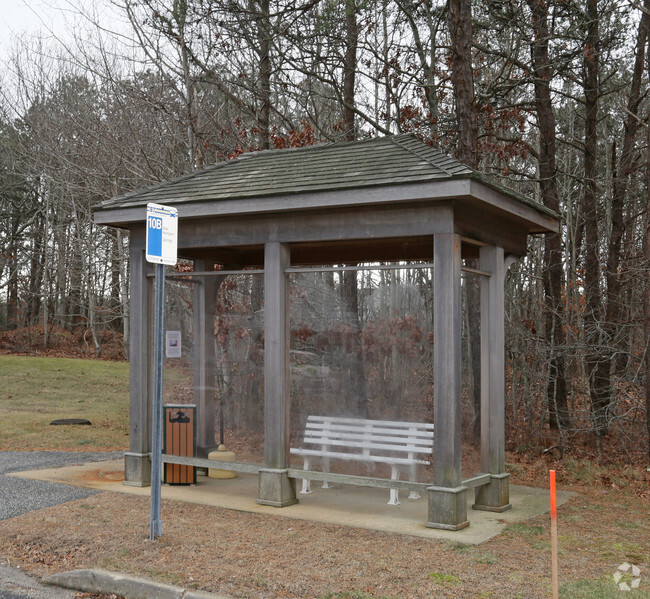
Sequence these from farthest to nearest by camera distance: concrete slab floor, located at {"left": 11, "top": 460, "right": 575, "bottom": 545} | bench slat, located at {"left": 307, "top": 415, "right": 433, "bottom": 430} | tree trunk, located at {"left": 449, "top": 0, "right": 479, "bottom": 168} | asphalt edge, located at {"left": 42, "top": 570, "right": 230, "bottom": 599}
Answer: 1. tree trunk, located at {"left": 449, "top": 0, "right": 479, "bottom": 168}
2. bench slat, located at {"left": 307, "top": 415, "right": 433, "bottom": 430}
3. concrete slab floor, located at {"left": 11, "top": 460, "right": 575, "bottom": 545}
4. asphalt edge, located at {"left": 42, "top": 570, "right": 230, "bottom": 599}

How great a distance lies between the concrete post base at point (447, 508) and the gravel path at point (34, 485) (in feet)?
12.8

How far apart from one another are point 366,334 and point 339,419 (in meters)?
0.99

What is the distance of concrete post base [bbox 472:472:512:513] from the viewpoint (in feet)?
27.3

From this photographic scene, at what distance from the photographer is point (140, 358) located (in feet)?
30.7

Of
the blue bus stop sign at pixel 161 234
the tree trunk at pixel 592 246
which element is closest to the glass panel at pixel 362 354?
the blue bus stop sign at pixel 161 234

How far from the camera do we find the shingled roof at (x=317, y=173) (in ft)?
25.0

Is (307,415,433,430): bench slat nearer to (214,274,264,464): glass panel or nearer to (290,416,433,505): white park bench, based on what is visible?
(290,416,433,505): white park bench

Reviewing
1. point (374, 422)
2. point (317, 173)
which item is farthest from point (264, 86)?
point (374, 422)

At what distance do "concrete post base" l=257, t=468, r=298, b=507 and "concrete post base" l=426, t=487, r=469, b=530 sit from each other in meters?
1.67

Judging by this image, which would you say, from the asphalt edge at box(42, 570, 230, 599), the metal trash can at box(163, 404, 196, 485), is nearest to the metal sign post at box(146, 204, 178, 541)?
the asphalt edge at box(42, 570, 230, 599)

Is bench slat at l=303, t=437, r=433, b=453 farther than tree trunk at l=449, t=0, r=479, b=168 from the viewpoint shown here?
No

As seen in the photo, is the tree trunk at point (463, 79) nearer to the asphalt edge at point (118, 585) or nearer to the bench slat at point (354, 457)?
the bench slat at point (354, 457)

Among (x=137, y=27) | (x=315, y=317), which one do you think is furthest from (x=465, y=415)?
(x=137, y=27)

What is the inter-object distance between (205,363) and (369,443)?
249cm
